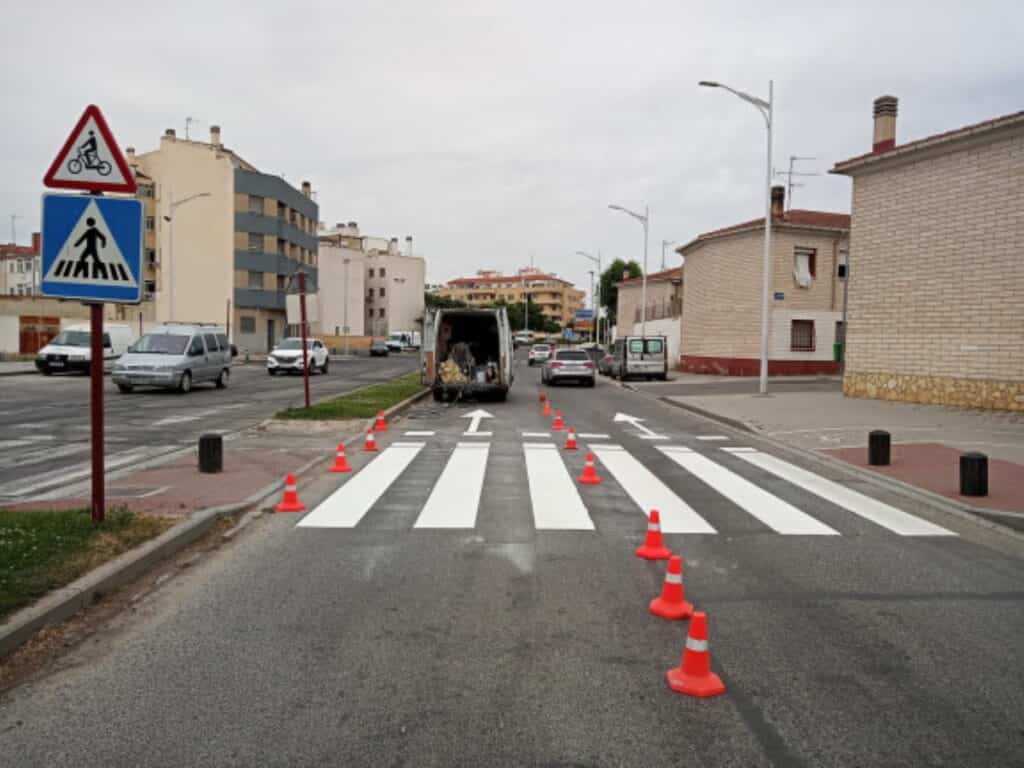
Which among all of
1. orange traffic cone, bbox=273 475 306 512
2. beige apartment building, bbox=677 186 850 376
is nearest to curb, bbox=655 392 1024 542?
orange traffic cone, bbox=273 475 306 512

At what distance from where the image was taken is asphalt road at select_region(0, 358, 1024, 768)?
10.8 ft

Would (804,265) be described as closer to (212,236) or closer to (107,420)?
(107,420)

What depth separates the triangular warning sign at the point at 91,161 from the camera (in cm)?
620

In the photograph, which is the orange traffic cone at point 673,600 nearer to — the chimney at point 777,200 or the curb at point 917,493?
the curb at point 917,493

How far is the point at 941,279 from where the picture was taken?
19688 millimetres

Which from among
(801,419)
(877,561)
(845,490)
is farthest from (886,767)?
(801,419)

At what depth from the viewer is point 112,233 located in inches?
247

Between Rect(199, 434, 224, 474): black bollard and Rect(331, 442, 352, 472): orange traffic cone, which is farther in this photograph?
Rect(331, 442, 352, 472): orange traffic cone

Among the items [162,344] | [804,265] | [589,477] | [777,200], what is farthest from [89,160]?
[777,200]

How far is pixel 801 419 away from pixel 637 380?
18.0 meters

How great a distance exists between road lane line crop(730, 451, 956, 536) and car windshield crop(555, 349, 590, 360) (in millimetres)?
19495

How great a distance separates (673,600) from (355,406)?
44.1 feet

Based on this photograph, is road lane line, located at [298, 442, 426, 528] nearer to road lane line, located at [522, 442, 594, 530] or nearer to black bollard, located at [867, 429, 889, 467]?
road lane line, located at [522, 442, 594, 530]

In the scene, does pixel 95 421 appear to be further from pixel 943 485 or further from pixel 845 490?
pixel 943 485
